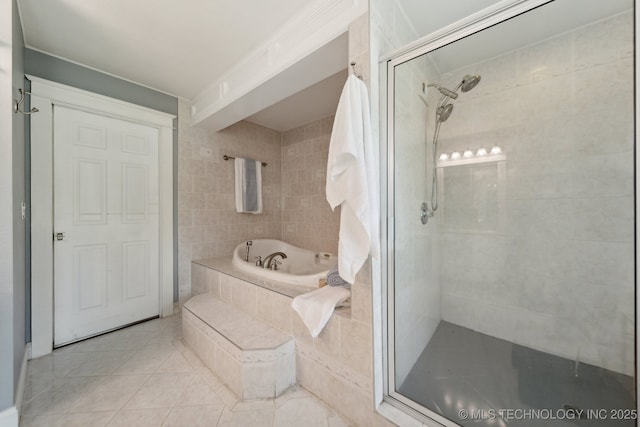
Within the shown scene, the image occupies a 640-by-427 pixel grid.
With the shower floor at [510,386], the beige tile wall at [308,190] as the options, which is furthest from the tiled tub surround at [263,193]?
the shower floor at [510,386]

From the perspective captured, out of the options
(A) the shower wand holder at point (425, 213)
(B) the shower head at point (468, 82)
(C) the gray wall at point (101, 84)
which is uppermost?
(C) the gray wall at point (101, 84)

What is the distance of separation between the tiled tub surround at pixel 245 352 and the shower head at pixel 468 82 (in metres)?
2.14

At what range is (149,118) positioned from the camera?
2.35 metres

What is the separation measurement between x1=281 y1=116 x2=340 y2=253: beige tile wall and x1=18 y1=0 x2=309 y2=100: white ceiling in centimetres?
138

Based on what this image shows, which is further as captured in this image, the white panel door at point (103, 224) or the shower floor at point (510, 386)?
the white panel door at point (103, 224)

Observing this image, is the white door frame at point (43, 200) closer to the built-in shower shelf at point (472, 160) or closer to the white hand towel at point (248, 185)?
the white hand towel at point (248, 185)

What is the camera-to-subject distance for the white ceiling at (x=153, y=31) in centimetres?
145

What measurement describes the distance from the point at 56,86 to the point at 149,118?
2.03 ft

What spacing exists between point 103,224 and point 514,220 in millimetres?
3379

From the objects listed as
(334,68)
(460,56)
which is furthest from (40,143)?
(460,56)

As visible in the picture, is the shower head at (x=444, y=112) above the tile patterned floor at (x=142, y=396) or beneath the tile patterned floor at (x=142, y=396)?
above

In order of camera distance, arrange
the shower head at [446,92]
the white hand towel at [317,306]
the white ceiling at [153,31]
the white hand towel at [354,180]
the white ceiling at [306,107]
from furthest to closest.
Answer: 1. the white ceiling at [306,107]
2. the shower head at [446,92]
3. the white ceiling at [153,31]
4. the white hand towel at [317,306]
5. the white hand towel at [354,180]

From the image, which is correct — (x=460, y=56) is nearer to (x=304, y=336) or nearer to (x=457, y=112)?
(x=457, y=112)

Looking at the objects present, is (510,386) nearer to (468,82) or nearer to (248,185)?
(468,82)
